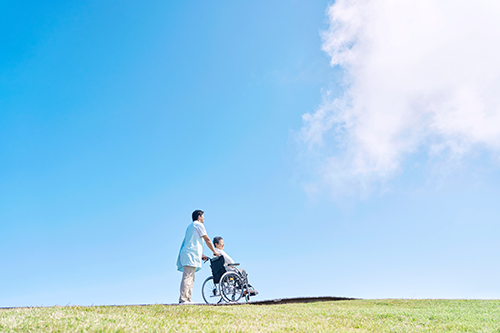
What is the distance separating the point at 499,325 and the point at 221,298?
248 inches

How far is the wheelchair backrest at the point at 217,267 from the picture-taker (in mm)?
10234

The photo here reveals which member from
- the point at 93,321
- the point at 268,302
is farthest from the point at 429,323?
the point at 93,321

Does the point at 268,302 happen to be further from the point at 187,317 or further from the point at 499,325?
the point at 499,325

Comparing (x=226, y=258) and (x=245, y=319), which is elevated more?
(x=226, y=258)

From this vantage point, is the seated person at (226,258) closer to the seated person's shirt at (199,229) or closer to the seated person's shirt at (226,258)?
the seated person's shirt at (226,258)

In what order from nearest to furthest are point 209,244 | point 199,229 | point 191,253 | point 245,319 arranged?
point 245,319, point 191,253, point 199,229, point 209,244

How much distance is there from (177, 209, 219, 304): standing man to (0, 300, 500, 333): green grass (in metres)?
1.44

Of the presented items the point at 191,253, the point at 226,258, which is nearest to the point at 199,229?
the point at 191,253

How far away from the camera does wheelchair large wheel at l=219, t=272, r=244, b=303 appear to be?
399 inches

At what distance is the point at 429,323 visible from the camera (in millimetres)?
8156

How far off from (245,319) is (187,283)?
2.99m

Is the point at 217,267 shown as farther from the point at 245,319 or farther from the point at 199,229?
the point at 245,319

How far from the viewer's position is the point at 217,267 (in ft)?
33.9

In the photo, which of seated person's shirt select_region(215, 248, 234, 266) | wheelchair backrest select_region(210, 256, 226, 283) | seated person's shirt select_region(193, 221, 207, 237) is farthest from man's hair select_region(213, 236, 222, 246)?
seated person's shirt select_region(193, 221, 207, 237)
